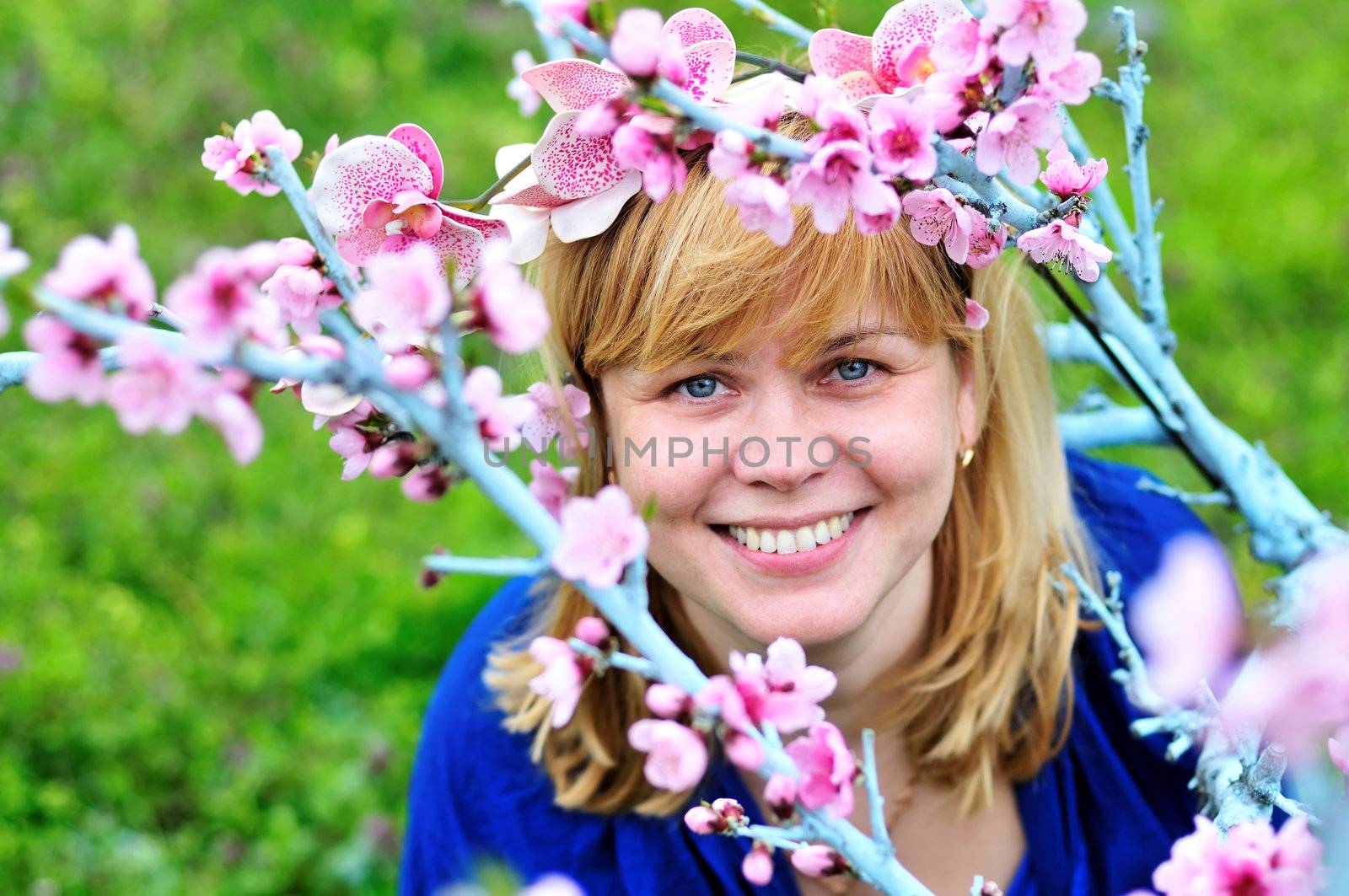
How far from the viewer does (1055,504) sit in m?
1.67

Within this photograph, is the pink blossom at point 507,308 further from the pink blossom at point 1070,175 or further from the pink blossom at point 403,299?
the pink blossom at point 1070,175

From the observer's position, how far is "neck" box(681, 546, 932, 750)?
1.53 meters

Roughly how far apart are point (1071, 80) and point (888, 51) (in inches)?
10.6

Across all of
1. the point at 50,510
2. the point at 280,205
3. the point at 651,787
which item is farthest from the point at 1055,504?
the point at 280,205

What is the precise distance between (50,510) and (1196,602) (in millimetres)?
2729

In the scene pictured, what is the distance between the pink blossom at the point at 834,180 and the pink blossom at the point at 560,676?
0.31 meters

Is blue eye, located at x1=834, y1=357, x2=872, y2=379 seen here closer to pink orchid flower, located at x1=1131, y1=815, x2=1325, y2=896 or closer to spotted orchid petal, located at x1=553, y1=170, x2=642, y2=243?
spotted orchid petal, located at x1=553, y1=170, x2=642, y2=243

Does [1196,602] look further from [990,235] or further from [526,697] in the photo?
[526,697]

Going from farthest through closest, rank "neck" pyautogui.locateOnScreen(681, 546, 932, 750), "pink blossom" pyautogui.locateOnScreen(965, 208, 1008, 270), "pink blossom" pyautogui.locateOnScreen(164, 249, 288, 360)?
1. "neck" pyautogui.locateOnScreen(681, 546, 932, 750)
2. "pink blossom" pyautogui.locateOnScreen(965, 208, 1008, 270)
3. "pink blossom" pyautogui.locateOnScreen(164, 249, 288, 360)

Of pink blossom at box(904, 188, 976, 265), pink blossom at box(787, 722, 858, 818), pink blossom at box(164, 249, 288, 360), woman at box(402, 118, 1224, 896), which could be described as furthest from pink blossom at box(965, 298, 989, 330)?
pink blossom at box(164, 249, 288, 360)

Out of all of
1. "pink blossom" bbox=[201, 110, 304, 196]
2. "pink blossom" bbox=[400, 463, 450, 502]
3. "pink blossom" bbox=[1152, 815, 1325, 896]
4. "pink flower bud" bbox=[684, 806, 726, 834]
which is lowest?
"pink flower bud" bbox=[684, 806, 726, 834]

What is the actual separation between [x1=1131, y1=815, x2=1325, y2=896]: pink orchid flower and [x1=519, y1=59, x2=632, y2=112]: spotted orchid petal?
70 centimetres

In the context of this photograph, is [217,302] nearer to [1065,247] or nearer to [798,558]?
[1065,247]

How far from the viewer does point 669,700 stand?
0.74 m
